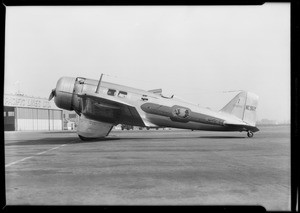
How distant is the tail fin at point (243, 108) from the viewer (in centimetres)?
2194

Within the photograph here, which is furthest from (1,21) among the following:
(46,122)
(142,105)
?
(46,122)

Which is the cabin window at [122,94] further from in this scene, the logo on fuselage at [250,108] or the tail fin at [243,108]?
the logo on fuselage at [250,108]

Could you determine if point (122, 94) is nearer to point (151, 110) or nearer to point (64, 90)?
point (151, 110)

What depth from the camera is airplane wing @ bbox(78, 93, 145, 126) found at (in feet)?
59.1

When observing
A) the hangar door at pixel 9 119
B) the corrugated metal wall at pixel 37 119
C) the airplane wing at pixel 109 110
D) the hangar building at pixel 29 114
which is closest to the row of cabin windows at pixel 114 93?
the airplane wing at pixel 109 110

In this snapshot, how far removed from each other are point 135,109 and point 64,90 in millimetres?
4558

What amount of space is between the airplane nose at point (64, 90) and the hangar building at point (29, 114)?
45296 mm

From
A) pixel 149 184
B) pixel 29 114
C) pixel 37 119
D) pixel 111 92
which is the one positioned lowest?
pixel 37 119

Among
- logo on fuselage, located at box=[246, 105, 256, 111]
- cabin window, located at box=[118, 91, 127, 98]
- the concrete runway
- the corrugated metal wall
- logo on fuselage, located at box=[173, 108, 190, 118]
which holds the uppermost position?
cabin window, located at box=[118, 91, 127, 98]

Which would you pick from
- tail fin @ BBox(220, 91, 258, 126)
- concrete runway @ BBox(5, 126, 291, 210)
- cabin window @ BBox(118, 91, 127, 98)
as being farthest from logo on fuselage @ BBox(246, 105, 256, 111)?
concrete runway @ BBox(5, 126, 291, 210)

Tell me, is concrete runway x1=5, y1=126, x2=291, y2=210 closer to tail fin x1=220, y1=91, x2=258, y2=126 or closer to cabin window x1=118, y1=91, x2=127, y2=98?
cabin window x1=118, y1=91, x2=127, y2=98

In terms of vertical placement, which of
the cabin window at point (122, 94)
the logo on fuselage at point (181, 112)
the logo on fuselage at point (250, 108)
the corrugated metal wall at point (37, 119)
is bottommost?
the corrugated metal wall at point (37, 119)

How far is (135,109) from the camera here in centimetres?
1903

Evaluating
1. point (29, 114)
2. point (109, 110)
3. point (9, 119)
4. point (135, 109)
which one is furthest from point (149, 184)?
point (29, 114)
